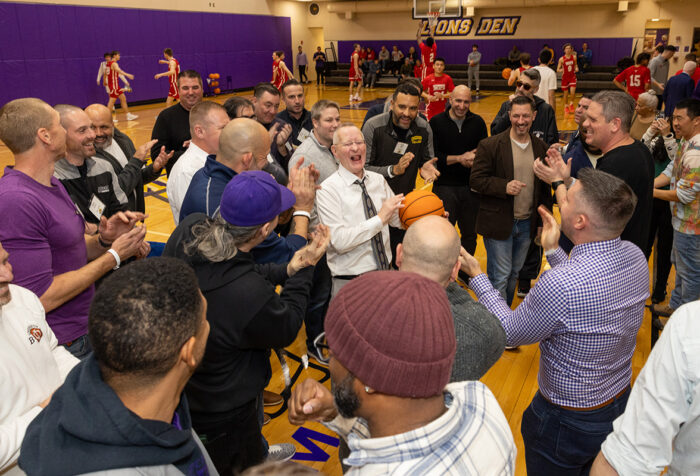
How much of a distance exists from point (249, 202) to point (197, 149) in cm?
201

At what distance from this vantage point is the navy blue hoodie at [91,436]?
1.15 metres

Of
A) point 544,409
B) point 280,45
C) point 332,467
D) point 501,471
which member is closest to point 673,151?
point 544,409

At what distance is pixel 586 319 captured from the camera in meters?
2.18

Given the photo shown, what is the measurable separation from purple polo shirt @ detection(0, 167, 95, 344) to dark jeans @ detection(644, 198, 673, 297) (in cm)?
487

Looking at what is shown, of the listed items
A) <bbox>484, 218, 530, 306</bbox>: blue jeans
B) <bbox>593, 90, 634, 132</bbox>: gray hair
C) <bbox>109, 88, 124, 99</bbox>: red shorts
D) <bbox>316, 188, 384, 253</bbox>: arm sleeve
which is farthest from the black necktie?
<bbox>109, 88, 124, 99</bbox>: red shorts

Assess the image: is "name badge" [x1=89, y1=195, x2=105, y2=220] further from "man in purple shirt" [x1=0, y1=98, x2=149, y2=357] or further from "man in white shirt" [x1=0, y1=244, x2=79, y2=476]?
"man in white shirt" [x1=0, y1=244, x2=79, y2=476]

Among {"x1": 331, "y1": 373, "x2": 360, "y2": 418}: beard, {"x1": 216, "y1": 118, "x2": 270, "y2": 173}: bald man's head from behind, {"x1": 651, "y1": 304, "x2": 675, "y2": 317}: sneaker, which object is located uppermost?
{"x1": 216, "y1": 118, "x2": 270, "y2": 173}: bald man's head from behind

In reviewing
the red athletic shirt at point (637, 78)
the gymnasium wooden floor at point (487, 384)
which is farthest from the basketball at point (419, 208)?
the red athletic shirt at point (637, 78)

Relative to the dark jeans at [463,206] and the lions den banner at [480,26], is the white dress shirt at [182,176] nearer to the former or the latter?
the dark jeans at [463,206]

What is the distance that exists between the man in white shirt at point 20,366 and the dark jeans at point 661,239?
499 cm

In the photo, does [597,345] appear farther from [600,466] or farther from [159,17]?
[159,17]

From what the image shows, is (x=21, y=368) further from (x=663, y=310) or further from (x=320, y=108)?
(x=663, y=310)

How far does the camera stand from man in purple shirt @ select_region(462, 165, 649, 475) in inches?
86.1

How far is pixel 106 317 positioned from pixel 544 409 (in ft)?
6.75
